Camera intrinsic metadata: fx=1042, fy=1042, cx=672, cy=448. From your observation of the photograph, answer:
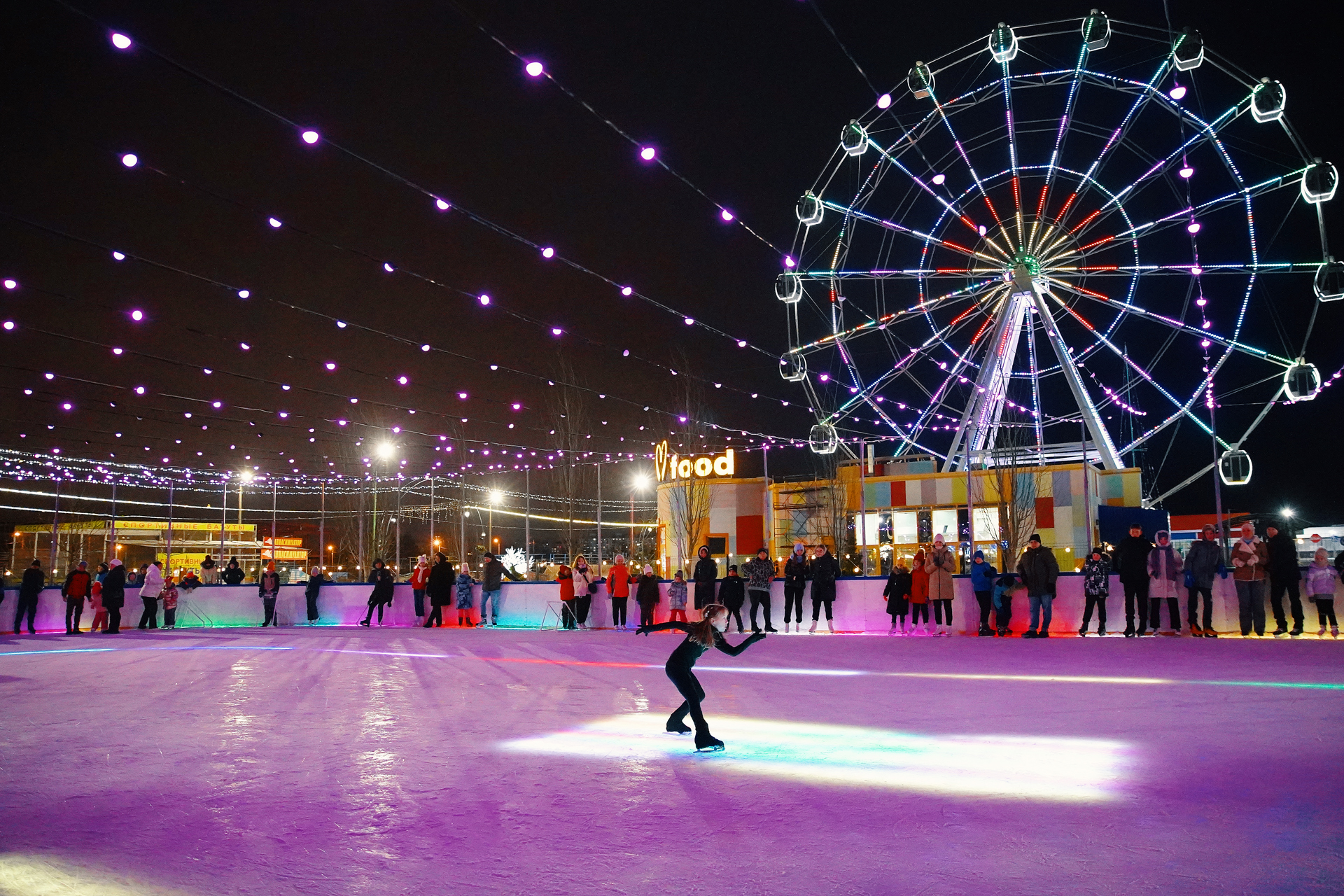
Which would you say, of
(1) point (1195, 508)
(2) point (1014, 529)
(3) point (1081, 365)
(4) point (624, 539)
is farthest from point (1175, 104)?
(1) point (1195, 508)

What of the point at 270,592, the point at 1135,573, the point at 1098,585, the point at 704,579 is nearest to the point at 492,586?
the point at 704,579

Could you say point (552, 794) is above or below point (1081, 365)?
below

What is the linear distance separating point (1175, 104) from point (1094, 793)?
804 inches

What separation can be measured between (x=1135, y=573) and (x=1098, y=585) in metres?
0.63

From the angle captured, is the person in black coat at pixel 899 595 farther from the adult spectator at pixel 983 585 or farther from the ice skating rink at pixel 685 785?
the ice skating rink at pixel 685 785

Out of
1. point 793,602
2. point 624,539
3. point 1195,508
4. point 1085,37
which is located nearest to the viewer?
point 793,602

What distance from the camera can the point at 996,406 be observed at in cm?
2653

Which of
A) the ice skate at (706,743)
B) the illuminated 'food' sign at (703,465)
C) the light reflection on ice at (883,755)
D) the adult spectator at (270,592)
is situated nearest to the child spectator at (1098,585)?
the light reflection on ice at (883,755)

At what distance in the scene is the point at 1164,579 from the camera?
1497 cm

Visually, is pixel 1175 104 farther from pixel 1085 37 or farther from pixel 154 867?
pixel 154 867

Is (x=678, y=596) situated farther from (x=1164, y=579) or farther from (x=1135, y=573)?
(x=1164, y=579)

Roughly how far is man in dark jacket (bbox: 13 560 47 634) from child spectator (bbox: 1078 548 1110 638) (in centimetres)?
1901

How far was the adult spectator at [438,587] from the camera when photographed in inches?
861

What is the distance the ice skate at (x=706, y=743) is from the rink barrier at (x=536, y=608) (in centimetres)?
1181
